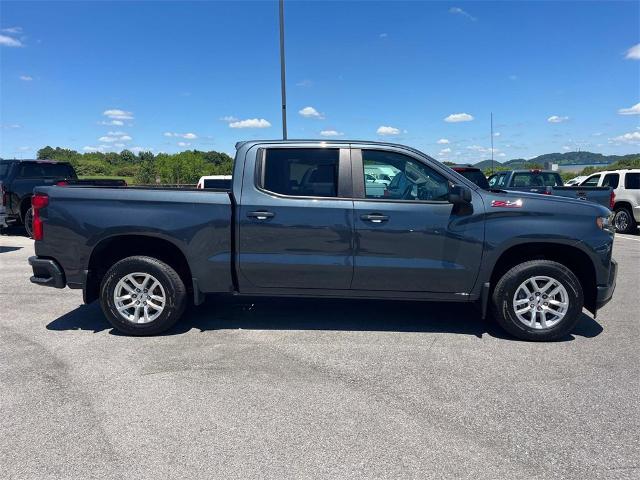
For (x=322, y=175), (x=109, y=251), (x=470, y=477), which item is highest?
(x=322, y=175)

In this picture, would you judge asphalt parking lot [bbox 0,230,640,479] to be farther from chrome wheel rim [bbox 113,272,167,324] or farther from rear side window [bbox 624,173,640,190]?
rear side window [bbox 624,173,640,190]

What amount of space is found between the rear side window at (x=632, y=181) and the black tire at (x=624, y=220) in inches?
25.3

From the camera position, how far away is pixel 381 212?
15.0 feet

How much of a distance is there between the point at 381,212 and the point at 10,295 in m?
5.18

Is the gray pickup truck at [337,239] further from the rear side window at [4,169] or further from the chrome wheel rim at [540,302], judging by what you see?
the rear side window at [4,169]

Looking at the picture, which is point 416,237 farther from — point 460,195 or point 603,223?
point 603,223

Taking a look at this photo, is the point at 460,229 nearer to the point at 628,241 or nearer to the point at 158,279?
the point at 158,279

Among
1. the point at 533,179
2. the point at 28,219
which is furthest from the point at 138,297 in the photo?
the point at 533,179

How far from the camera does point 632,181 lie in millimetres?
14109

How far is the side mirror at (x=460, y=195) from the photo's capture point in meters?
4.41

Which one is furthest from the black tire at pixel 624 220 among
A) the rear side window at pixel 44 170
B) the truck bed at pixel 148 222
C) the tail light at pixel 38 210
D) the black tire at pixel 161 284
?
the rear side window at pixel 44 170

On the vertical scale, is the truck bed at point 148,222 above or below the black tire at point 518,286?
above

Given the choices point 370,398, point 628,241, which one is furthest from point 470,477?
point 628,241

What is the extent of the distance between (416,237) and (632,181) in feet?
41.6
